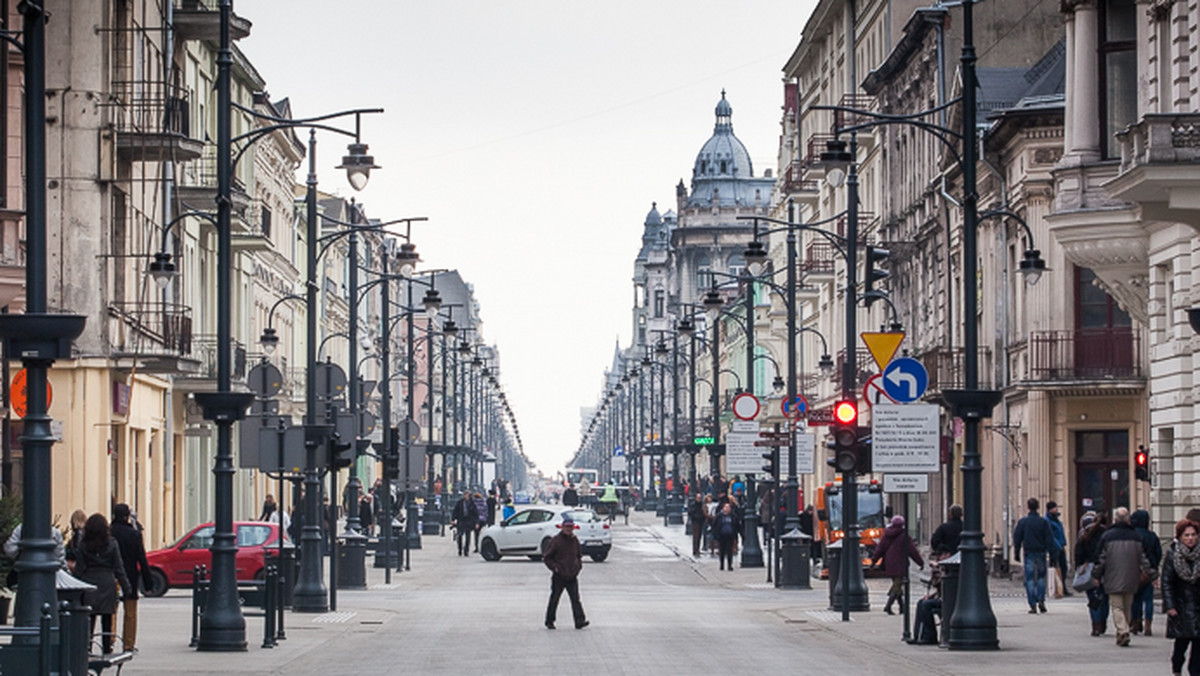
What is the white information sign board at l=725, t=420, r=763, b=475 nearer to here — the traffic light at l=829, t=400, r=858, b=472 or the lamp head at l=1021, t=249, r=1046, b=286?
the lamp head at l=1021, t=249, r=1046, b=286

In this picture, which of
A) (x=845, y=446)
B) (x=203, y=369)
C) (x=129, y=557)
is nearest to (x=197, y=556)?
(x=203, y=369)

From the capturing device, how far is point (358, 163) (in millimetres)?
28906

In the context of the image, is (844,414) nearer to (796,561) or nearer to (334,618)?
(334,618)

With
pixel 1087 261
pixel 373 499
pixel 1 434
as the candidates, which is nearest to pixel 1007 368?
pixel 1087 261

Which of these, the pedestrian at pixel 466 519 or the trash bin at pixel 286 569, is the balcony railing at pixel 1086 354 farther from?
the pedestrian at pixel 466 519

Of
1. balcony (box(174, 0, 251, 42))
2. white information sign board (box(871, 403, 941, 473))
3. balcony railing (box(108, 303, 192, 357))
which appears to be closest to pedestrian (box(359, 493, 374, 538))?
balcony (box(174, 0, 251, 42))

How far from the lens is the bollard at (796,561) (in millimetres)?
39688

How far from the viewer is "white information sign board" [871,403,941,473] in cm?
2462

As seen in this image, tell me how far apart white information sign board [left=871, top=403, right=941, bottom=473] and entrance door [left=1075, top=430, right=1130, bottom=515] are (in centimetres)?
1824

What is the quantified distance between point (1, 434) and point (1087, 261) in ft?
51.5

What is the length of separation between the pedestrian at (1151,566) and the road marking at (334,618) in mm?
10387

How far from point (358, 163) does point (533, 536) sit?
26.5m

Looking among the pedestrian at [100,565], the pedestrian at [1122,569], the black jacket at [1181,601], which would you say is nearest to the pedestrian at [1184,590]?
the black jacket at [1181,601]

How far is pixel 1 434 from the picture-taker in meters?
32.1
